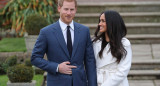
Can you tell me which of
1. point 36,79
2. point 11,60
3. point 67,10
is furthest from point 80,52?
point 11,60

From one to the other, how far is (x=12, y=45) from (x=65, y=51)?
4957mm

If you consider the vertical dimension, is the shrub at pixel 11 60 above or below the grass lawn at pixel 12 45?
below

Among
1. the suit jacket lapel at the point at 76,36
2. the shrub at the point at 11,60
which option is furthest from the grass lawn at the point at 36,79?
the suit jacket lapel at the point at 76,36

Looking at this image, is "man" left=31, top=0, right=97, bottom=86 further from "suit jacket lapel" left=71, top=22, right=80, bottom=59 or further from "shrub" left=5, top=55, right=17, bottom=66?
"shrub" left=5, top=55, right=17, bottom=66

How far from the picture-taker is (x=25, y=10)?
888 cm

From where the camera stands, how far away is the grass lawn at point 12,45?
7907 mm

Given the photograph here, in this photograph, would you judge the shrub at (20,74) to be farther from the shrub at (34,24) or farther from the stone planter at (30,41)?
the shrub at (34,24)

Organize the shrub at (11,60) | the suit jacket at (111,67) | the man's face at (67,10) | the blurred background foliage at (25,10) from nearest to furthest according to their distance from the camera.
Answer: the man's face at (67,10) → the suit jacket at (111,67) → the shrub at (11,60) → the blurred background foliage at (25,10)

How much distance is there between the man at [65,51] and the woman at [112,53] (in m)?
0.13

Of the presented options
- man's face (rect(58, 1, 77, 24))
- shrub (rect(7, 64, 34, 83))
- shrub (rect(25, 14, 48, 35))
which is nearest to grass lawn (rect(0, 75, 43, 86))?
shrub (rect(7, 64, 34, 83))

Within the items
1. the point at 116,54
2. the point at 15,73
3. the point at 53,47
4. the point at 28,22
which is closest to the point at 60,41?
the point at 53,47

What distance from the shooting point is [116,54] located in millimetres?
3758

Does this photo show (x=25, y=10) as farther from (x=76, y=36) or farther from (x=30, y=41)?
(x=76, y=36)

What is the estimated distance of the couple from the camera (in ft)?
12.0
